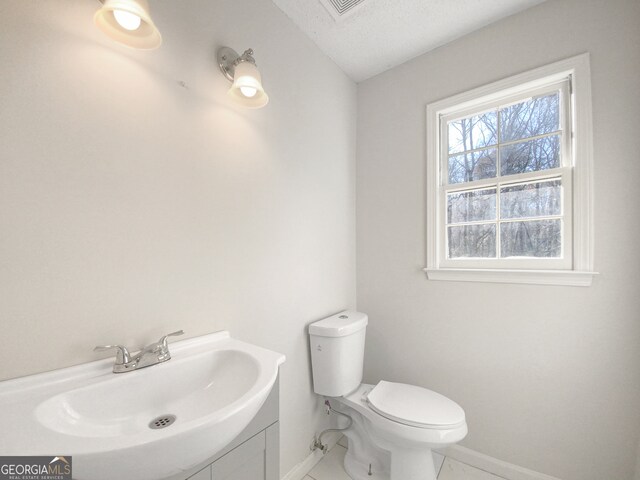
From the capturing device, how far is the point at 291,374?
4.64ft

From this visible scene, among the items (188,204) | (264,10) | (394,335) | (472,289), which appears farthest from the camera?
(394,335)

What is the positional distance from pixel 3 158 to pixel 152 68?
1.67 feet

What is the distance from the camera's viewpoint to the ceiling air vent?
1.32m

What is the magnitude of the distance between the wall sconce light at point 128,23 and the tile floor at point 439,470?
2.05 meters

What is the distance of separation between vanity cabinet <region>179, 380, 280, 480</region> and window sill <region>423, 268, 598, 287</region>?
1195mm

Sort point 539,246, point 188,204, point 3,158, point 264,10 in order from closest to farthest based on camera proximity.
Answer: point 3,158 < point 188,204 < point 264,10 < point 539,246

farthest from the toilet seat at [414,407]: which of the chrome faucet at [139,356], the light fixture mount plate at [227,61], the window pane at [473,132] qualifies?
the light fixture mount plate at [227,61]

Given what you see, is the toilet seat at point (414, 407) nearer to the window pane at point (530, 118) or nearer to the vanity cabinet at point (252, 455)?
the vanity cabinet at point (252, 455)

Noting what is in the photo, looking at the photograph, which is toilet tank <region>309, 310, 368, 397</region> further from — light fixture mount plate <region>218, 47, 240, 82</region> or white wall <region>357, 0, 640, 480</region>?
light fixture mount plate <region>218, 47, 240, 82</region>

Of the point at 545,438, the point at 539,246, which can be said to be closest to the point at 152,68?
the point at 539,246

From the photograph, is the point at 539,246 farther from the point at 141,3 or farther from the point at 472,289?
the point at 141,3

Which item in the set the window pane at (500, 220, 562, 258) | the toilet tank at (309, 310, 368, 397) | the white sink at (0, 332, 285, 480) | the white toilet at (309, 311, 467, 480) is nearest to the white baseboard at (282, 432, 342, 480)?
the white toilet at (309, 311, 467, 480)

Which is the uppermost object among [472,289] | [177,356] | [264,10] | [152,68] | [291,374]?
[264,10]

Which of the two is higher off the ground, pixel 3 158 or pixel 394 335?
pixel 3 158
